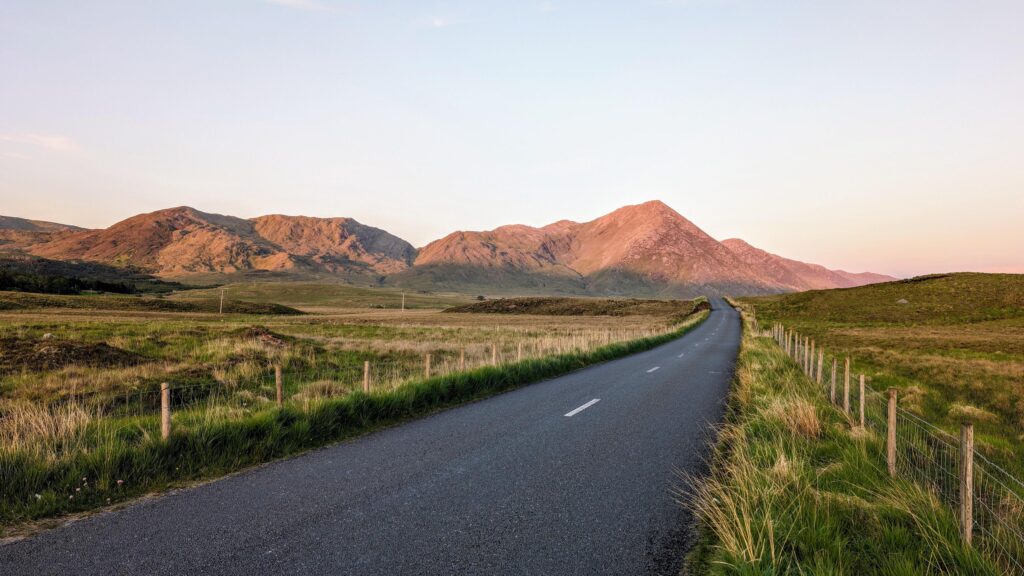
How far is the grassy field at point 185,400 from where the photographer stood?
6.07 metres

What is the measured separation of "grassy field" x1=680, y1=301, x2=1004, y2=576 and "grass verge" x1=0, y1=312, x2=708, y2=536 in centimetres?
600

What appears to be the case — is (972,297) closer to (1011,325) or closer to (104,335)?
(1011,325)

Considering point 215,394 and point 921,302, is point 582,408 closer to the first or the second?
point 215,394

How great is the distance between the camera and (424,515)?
517 cm

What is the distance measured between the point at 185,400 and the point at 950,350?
125 ft

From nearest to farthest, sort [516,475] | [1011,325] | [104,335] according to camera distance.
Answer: [516,475], [104,335], [1011,325]

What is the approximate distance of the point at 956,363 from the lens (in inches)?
875

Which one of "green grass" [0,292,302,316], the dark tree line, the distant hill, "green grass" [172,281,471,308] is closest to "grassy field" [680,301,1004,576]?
the distant hill

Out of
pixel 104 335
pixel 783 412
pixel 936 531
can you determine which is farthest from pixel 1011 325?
pixel 104 335

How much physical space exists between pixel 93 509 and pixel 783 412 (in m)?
9.52

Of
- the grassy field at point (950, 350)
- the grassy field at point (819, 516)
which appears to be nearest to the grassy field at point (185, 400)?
the grassy field at point (819, 516)

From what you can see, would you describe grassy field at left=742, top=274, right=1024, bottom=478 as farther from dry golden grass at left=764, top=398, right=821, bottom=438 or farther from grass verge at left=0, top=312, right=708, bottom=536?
grass verge at left=0, top=312, right=708, bottom=536

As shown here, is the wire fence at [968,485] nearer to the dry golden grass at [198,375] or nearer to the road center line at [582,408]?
the road center line at [582,408]

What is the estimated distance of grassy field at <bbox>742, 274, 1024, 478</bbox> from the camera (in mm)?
12562
